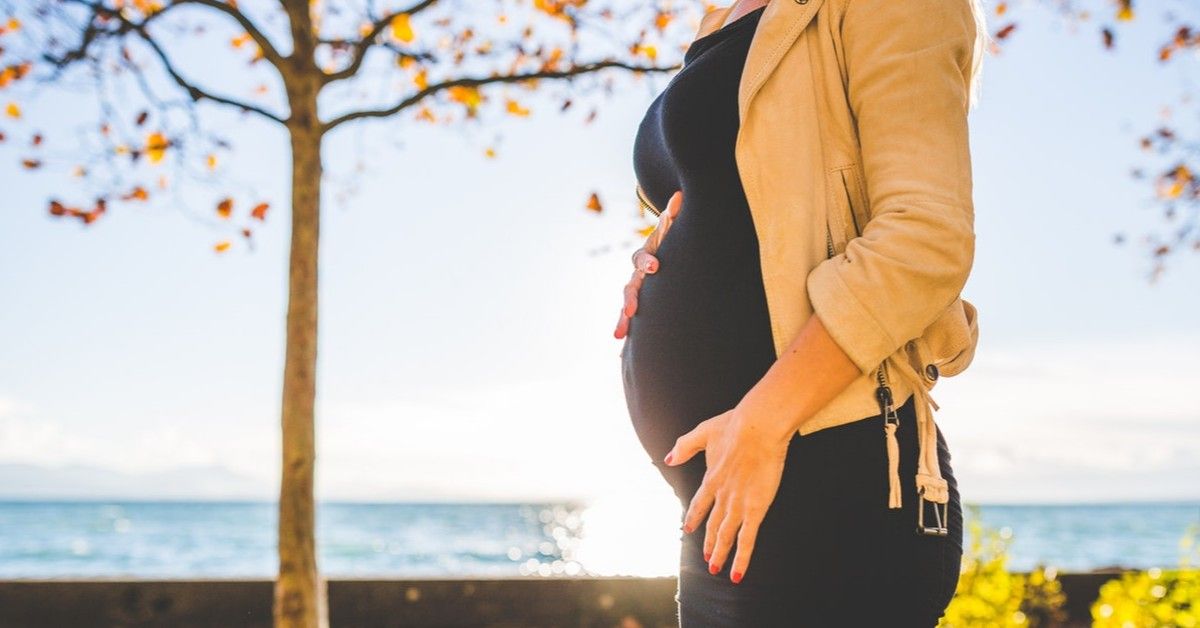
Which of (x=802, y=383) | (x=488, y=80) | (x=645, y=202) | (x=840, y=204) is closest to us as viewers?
(x=802, y=383)

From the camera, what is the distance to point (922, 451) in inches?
42.5

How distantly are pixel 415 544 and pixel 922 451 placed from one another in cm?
4487

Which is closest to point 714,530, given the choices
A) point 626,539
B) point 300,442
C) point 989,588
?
point 300,442

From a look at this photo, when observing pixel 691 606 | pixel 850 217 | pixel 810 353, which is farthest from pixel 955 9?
pixel 691 606

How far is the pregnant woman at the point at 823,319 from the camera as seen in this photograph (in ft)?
3.37

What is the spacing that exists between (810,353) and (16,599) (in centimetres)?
620

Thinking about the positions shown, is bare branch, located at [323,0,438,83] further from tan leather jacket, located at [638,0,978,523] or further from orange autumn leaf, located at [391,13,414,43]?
tan leather jacket, located at [638,0,978,523]

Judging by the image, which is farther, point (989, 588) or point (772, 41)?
point (989, 588)

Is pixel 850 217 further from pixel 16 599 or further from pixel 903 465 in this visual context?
pixel 16 599

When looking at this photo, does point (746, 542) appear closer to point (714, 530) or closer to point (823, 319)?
point (714, 530)

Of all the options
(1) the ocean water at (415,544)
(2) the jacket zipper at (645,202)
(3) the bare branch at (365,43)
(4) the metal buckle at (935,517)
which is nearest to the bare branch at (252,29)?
(3) the bare branch at (365,43)

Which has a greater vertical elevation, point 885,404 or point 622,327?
point 622,327

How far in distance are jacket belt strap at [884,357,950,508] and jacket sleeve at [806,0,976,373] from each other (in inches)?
2.9

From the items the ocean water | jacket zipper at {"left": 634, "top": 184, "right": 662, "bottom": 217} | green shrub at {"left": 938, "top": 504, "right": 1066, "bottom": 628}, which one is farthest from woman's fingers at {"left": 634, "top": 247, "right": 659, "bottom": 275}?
the ocean water
